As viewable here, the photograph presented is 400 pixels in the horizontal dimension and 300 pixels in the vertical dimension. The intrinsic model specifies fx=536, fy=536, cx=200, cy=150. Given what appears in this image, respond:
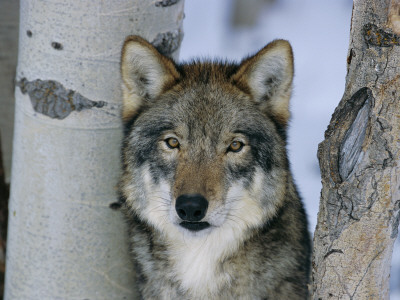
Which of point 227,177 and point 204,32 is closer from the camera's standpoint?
point 227,177

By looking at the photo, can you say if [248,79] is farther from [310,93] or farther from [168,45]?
[310,93]

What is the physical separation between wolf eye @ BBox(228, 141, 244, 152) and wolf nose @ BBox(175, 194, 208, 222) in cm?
37

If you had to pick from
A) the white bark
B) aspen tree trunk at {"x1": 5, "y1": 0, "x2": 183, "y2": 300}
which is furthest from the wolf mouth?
the white bark

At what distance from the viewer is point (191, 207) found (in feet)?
8.79

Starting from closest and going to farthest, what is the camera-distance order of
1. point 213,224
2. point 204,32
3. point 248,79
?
1. point 213,224
2. point 248,79
3. point 204,32

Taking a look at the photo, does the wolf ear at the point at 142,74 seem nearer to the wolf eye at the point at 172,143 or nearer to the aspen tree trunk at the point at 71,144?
the aspen tree trunk at the point at 71,144

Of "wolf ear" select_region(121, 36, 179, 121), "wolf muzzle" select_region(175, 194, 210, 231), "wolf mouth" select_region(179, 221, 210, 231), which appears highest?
"wolf ear" select_region(121, 36, 179, 121)

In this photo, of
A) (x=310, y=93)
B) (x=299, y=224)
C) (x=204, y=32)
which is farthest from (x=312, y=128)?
(x=299, y=224)

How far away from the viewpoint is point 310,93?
8586 mm

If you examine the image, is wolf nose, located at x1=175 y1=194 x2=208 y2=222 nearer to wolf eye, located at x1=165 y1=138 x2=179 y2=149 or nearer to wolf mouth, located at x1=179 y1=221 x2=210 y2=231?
wolf mouth, located at x1=179 y1=221 x2=210 y2=231

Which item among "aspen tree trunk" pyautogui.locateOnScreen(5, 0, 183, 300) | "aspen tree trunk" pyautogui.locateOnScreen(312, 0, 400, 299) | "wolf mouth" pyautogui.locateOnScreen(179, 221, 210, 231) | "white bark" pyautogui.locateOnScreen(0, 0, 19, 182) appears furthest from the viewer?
"white bark" pyautogui.locateOnScreen(0, 0, 19, 182)

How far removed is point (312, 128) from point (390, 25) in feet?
19.5

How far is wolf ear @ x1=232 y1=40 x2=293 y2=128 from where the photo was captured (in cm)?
288

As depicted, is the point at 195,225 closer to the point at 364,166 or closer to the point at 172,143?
the point at 172,143
